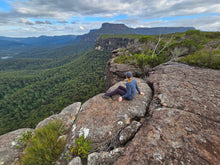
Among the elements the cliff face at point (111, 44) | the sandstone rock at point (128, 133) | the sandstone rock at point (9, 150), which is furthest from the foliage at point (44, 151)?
the cliff face at point (111, 44)

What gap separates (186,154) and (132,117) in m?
2.30


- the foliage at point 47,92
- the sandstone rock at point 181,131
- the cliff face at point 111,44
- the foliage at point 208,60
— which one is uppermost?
the foliage at point 208,60

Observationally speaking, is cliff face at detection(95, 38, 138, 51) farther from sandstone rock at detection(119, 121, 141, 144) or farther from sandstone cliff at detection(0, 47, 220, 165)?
sandstone rock at detection(119, 121, 141, 144)

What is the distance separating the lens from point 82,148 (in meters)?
3.57

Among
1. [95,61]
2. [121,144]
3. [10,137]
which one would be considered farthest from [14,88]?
[121,144]

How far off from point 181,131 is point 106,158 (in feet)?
7.77

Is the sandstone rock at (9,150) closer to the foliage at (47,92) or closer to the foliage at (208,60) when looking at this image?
the foliage at (208,60)

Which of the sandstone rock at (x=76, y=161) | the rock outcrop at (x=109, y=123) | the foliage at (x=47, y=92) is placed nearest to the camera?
the sandstone rock at (x=76, y=161)

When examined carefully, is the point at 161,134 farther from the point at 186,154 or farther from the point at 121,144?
the point at 121,144

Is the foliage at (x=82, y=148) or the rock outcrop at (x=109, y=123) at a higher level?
the rock outcrop at (x=109, y=123)

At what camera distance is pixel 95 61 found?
95.2m

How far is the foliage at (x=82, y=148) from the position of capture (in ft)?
11.4

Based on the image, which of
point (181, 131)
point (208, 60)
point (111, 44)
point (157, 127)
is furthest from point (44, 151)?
point (111, 44)

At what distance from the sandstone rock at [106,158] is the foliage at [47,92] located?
1687 inches
